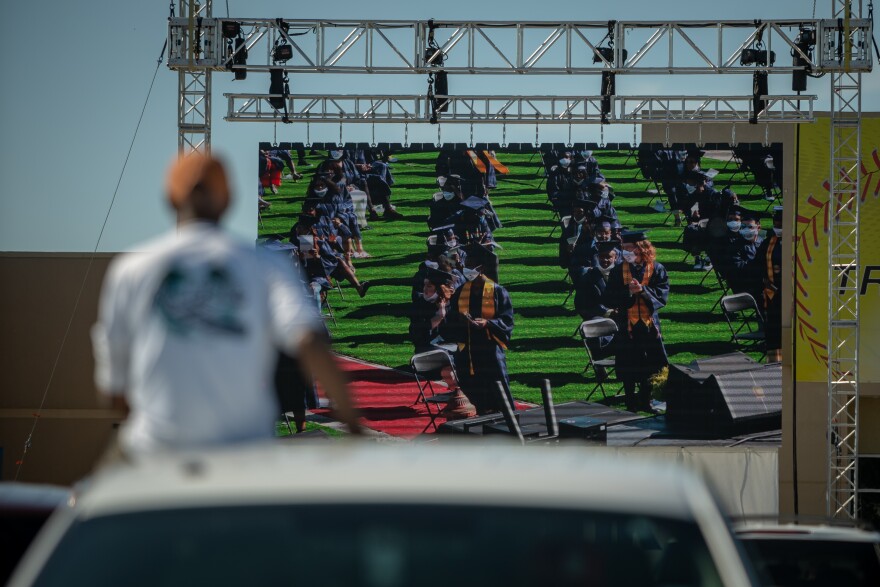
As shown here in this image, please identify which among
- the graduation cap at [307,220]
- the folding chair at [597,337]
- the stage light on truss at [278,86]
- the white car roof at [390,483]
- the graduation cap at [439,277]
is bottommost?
the folding chair at [597,337]

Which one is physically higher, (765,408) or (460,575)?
(460,575)

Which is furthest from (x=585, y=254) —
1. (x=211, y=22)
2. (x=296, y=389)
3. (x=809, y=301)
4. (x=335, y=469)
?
(x=335, y=469)

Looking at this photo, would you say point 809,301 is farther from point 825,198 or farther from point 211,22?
point 211,22

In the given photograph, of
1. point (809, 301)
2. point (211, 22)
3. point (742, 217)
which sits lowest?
point (809, 301)

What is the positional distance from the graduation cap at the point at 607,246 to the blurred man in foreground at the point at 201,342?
18.6 metres

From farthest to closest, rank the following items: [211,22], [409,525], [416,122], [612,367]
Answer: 1. [612,367]
2. [416,122]
3. [211,22]
4. [409,525]

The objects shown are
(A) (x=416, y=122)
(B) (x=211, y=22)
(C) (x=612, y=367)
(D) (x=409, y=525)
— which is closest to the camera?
(D) (x=409, y=525)

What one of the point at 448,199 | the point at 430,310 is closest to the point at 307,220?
the point at 448,199

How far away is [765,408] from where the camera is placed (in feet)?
70.5

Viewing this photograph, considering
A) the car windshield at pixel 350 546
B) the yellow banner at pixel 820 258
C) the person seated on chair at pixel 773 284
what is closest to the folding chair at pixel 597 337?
the person seated on chair at pixel 773 284

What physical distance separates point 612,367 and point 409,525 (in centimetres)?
1932

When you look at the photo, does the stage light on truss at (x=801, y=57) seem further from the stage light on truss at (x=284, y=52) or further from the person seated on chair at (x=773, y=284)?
the stage light on truss at (x=284, y=52)

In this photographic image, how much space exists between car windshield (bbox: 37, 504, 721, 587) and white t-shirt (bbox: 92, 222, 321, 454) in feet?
2.36

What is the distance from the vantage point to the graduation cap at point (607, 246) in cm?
2162
